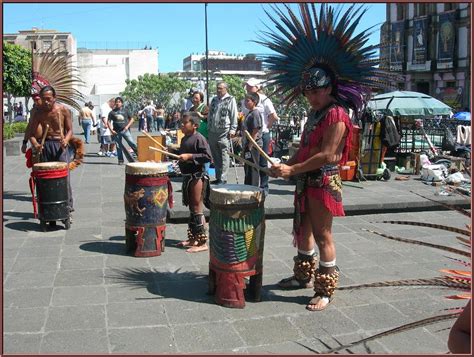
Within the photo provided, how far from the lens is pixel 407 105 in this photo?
13.3 meters

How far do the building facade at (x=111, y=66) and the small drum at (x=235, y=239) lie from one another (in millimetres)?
71490

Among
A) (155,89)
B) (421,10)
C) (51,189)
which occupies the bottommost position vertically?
(51,189)

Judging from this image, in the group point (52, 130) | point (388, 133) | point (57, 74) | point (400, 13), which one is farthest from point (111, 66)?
point (52, 130)

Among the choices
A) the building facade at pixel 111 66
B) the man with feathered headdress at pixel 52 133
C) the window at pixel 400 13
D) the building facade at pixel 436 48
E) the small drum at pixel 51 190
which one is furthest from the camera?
the building facade at pixel 111 66

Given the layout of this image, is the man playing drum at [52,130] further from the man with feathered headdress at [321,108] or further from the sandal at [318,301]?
the sandal at [318,301]

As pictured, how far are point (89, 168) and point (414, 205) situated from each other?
8.26 m

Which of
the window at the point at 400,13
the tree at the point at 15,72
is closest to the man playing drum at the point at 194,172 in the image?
the tree at the point at 15,72

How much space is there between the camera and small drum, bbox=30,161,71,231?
6816 mm

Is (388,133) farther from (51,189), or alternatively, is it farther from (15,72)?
(15,72)

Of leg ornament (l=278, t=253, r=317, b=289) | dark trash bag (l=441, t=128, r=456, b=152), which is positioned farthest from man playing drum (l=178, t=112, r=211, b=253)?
dark trash bag (l=441, t=128, r=456, b=152)

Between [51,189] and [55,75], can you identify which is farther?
[55,75]

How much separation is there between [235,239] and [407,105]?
1010 centimetres

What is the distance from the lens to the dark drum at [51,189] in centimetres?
682

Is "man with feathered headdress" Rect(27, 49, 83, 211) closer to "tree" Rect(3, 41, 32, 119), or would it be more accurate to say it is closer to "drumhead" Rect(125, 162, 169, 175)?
"drumhead" Rect(125, 162, 169, 175)
